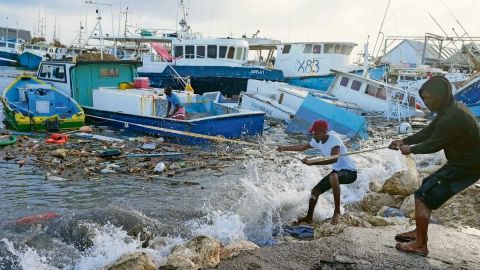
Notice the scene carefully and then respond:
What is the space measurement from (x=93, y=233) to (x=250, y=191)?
258 centimetres

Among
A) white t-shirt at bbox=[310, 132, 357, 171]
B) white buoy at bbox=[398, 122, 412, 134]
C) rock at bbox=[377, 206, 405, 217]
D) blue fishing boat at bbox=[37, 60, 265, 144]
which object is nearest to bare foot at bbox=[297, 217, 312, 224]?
white t-shirt at bbox=[310, 132, 357, 171]

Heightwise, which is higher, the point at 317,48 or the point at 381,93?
the point at 317,48

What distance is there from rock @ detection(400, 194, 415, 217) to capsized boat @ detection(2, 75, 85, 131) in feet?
38.7

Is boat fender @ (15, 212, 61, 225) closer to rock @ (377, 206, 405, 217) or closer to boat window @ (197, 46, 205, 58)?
rock @ (377, 206, 405, 217)

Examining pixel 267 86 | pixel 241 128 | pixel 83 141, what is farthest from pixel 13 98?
pixel 267 86

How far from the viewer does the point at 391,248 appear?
4734mm

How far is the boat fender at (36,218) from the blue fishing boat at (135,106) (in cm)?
654

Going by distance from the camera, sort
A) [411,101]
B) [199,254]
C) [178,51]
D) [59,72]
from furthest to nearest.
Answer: [178,51]
[411,101]
[59,72]
[199,254]

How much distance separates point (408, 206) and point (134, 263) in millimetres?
4533

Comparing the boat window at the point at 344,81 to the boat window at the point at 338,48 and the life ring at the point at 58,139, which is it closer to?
the boat window at the point at 338,48

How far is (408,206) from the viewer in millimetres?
6984

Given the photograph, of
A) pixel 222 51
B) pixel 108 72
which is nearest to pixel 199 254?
pixel 108 72

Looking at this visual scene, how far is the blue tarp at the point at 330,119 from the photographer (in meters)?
16.0

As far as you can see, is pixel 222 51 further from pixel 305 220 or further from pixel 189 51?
pixel 305 220
